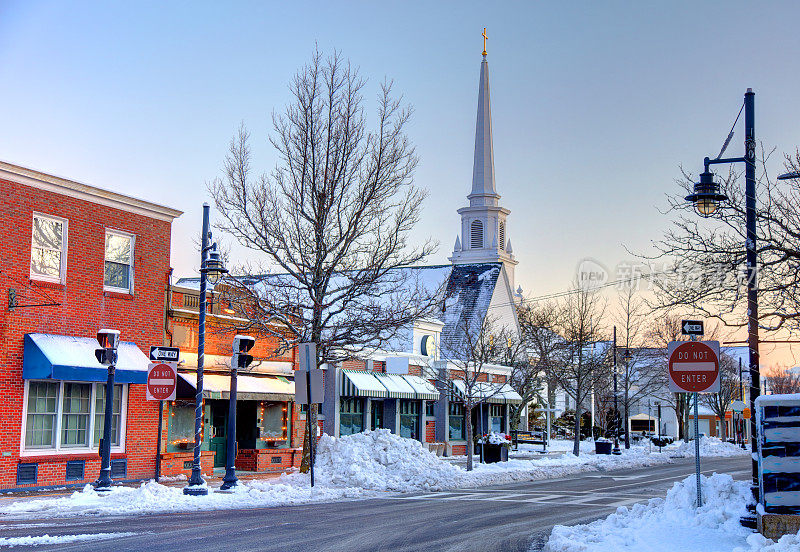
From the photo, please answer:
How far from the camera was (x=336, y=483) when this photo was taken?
2312 cm

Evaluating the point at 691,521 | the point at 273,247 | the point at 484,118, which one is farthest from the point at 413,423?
the point at 484,118

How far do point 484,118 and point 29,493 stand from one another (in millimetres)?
55680

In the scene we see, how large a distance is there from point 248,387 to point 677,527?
17033 mm

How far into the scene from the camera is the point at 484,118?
230ft

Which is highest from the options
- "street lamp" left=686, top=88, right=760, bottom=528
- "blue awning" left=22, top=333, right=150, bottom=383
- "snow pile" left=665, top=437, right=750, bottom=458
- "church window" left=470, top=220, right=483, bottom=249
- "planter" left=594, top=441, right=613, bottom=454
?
"church window" left=470, top=220, right=483, bottom=249

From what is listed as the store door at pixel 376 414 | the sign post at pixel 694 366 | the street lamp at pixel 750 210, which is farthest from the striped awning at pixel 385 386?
the street lamp at pixel 750 210

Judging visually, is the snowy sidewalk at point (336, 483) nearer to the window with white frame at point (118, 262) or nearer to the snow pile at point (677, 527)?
the window with white frame at point (118, 262)

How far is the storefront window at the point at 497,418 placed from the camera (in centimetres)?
4819

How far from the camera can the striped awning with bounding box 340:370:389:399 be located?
33.4 metres

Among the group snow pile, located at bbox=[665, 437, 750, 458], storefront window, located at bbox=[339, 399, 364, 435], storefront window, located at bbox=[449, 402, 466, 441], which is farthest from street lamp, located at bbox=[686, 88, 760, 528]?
snow pile, located at bbox=[665, 437, 750, 458]

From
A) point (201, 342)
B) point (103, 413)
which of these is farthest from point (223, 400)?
point (201, 342)

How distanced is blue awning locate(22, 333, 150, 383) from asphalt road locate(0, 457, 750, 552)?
18.9 feet

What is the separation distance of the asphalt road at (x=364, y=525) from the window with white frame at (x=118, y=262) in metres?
8.61

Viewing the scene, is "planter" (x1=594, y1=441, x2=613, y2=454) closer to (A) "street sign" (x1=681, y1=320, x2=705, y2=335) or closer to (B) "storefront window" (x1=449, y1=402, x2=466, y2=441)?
(B) "storefront window" (x1=449, y1=402, x2=466, y2=441)
